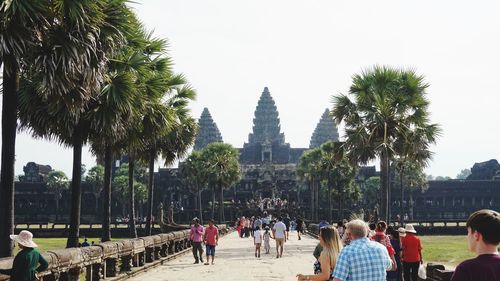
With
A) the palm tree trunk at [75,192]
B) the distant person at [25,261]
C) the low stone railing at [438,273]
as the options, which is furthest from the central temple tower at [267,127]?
the distant person at [25,261]

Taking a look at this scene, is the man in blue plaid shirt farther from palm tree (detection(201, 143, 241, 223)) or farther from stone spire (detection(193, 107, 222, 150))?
stone spire (detection(193, 107, 222, 150))

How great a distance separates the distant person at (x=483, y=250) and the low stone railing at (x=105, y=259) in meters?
6.46

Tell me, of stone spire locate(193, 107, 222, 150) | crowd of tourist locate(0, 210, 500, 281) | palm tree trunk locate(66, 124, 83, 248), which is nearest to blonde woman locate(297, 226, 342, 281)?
crowd of tourist locate(0, 210, 500, 281)

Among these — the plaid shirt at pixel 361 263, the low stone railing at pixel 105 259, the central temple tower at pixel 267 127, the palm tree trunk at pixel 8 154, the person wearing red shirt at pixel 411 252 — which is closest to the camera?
the plaid shirt at pixel 361 263

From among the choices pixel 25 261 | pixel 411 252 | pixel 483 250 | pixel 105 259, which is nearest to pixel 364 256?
pixel 483 250

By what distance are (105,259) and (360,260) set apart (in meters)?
10.7

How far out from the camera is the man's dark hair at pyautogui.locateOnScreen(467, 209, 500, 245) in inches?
198

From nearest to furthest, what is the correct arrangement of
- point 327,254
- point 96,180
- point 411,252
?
point 327,254
point 411,252
point 96,180

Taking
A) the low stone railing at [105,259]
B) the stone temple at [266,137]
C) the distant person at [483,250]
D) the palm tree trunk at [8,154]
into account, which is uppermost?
the stone temple at [266,137]

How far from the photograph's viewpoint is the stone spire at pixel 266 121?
610ft

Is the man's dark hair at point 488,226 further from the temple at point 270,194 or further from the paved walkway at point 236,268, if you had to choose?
the temple at point 270,194

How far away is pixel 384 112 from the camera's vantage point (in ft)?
94.5

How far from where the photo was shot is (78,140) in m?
19.4

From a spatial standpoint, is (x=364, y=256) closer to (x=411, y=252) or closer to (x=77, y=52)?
(x=411, y=252)
